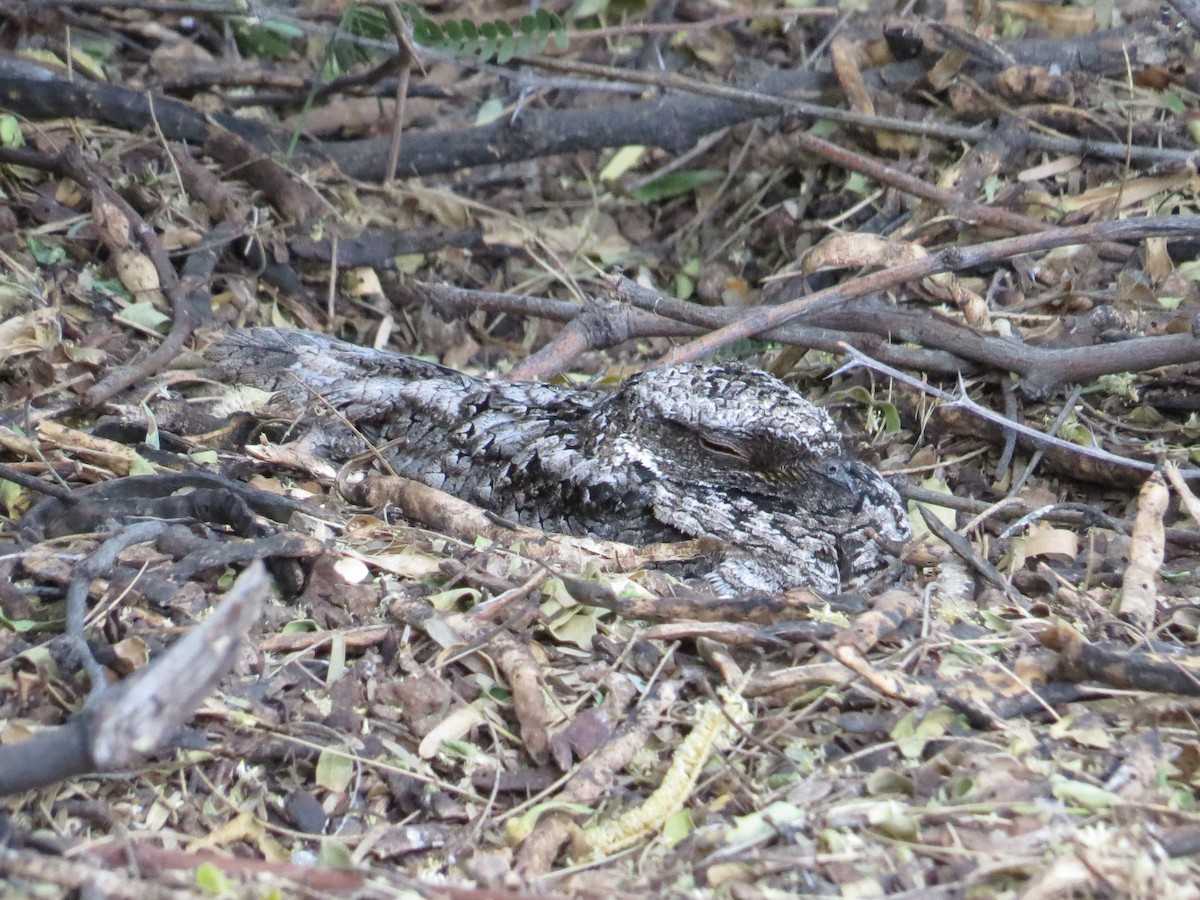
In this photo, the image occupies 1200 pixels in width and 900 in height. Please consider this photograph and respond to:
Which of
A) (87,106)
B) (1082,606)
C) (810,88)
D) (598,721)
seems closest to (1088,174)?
(810,88)

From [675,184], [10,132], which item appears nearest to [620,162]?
[675,184]

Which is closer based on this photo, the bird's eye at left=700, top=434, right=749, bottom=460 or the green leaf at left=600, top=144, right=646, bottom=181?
the bird's eye at left=700, top=434, right=749, bottom=460

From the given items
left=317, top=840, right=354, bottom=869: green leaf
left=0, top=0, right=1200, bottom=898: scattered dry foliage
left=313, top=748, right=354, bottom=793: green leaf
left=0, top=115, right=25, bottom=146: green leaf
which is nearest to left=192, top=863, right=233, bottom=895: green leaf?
left=0, top=0, right=1200, bottom=898: scattered dry foliage

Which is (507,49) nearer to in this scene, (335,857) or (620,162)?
(620,162)

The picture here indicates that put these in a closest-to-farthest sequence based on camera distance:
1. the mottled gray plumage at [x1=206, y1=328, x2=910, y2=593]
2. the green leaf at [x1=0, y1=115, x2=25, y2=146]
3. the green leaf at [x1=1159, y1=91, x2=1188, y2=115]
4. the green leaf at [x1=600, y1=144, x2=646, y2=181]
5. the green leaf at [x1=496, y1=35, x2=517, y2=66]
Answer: the mottled gray plumage at [x1=206, y1=328, x2=910, y2=593]
the green leaf at [x1=496, y1=35, x2=517, y2=66]
the green leaf at [x1=0, y1=115, x2=25, y2=146]
the green leaf at [x1=1159, y1=91, x2=1188, y2=115]
the green leaf at [x1=600, y1=144, x2=646, y2=181]

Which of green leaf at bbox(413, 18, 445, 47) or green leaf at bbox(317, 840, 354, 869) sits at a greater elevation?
green leaf at bbox(413, 18, 445, 47)

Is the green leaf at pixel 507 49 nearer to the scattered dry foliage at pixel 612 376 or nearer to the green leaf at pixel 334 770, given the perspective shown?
the scattered dry foliage at pixel 612 376

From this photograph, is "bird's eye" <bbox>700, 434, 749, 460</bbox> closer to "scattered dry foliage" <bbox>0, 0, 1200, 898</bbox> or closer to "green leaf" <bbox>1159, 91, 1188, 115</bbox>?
"scattered dry foliage" <bbox>0, 0, 1200, 898</bbox>

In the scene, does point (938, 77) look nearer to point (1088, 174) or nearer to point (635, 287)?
point (1088, 174)
